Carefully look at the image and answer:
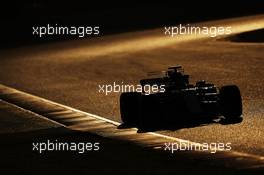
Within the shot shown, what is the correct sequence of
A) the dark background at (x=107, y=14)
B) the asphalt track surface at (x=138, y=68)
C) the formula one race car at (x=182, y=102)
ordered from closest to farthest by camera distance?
the formula one race car at (x=182, y=102)
the asphalt track surface at (x=138, y=68)
the dark background at (x=107, y=14)

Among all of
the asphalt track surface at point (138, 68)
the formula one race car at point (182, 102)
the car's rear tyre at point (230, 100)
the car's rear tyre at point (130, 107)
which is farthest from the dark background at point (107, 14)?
the car's rear tyre at point (230, 100)

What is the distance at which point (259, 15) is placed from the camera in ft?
131

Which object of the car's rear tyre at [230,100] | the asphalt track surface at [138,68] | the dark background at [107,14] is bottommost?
the car's rear tyre at [230,100]

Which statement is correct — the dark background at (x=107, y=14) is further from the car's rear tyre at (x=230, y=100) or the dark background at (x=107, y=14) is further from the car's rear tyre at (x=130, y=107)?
the car's rear tyre at (x=230, y=100)

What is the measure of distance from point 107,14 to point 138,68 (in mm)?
27965

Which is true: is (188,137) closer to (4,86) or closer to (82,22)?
(4,86)

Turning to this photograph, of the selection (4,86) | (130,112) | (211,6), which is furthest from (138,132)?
(211,6)

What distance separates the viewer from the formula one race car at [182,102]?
1280 cm

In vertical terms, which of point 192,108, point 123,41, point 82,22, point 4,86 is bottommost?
point 192,108

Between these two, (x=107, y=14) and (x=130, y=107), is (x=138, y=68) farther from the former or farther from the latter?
(x=107, y=14)

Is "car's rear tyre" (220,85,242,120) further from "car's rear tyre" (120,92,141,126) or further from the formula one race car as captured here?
"car's rear tyre" (120,92,141,126)

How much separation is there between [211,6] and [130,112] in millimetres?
37497

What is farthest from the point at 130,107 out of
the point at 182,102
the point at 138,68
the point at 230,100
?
the point at 138,68

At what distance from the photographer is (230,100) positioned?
42.2 ft
